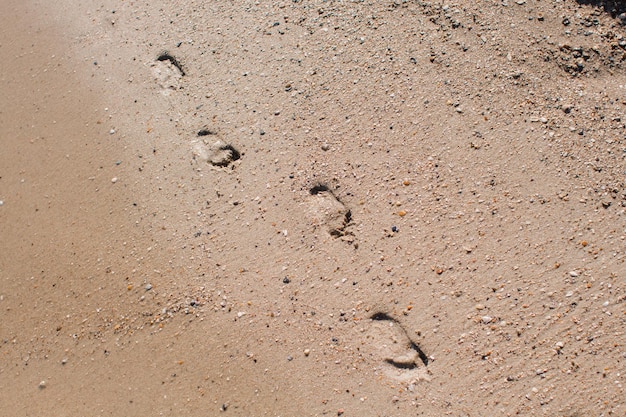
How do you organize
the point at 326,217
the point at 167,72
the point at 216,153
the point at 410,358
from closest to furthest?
1. the point at 410,358
2. the point at 326,217
3. the point at 216,153
4. the point at 167,72

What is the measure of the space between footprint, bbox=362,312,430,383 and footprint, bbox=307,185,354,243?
1.62 ft

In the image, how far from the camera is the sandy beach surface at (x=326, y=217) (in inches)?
106

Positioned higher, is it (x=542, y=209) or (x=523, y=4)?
(x=523, y=4)

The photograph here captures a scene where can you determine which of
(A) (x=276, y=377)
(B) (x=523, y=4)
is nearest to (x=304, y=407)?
(A) (x=276, y=377)

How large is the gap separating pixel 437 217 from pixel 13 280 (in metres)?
2.46

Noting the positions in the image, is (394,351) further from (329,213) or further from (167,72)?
(167,72)

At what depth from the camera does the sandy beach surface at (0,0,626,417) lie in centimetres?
268

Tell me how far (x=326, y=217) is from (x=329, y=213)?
0.03 meters

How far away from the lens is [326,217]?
3.02m

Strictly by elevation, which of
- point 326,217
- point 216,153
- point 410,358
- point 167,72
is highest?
point 167,72

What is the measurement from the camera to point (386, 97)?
3291 millimetres

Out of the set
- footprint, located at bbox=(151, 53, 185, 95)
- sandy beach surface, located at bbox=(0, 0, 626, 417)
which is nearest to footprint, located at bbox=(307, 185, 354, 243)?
sandy beach surface, located at bbox=(0, 0, 626, 417)

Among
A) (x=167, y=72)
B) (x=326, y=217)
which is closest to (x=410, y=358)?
(x=326, y=217)

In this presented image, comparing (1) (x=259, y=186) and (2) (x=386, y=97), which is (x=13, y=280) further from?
(2) (x=386, y=97)
